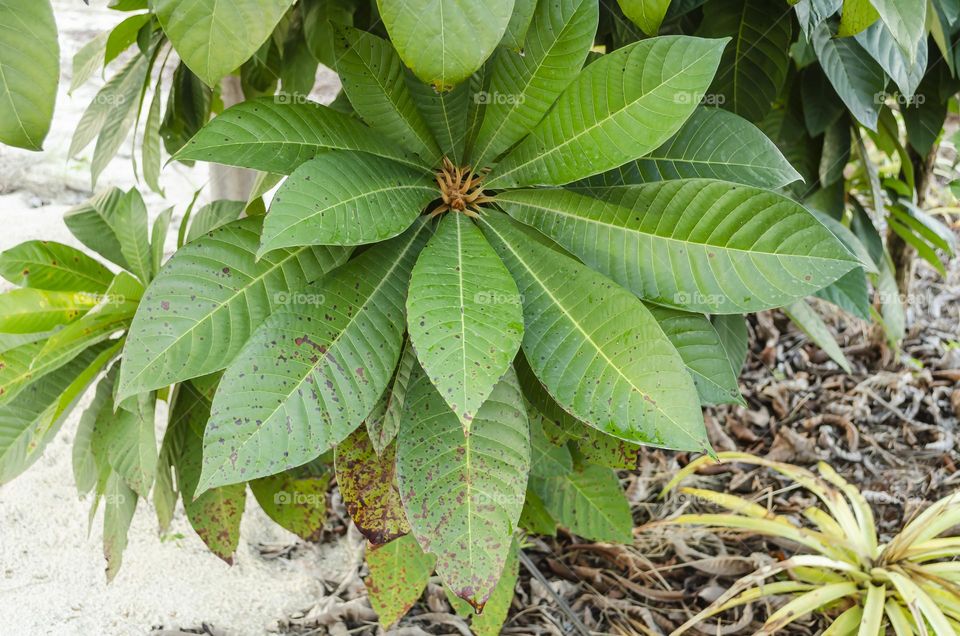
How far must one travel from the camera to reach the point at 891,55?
1.09 meters

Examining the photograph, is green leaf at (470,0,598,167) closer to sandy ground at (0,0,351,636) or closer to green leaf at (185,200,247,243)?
green leaf at (185,200,247,243)

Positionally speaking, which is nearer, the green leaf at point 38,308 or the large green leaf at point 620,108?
the large green leaf at point 620,108

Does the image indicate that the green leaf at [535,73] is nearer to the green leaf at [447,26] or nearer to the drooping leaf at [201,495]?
the green leaf at [447,26]

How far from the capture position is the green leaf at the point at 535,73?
2.95 feet

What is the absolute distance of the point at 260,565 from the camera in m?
1.89

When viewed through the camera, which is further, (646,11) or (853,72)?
(853,72)

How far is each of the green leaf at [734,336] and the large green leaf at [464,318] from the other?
647mm

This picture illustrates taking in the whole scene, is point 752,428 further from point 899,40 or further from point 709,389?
point 899,40

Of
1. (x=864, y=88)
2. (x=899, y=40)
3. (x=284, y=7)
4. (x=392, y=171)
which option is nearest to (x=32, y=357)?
(x=392, y=171)

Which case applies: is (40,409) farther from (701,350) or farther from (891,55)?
(891,55)

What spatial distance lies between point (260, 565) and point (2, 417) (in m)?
0.82

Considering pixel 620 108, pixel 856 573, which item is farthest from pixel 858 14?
pixel 856 573

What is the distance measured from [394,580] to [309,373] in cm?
65

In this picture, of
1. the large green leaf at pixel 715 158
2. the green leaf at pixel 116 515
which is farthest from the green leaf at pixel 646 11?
the green leaf at pixel 116 515
